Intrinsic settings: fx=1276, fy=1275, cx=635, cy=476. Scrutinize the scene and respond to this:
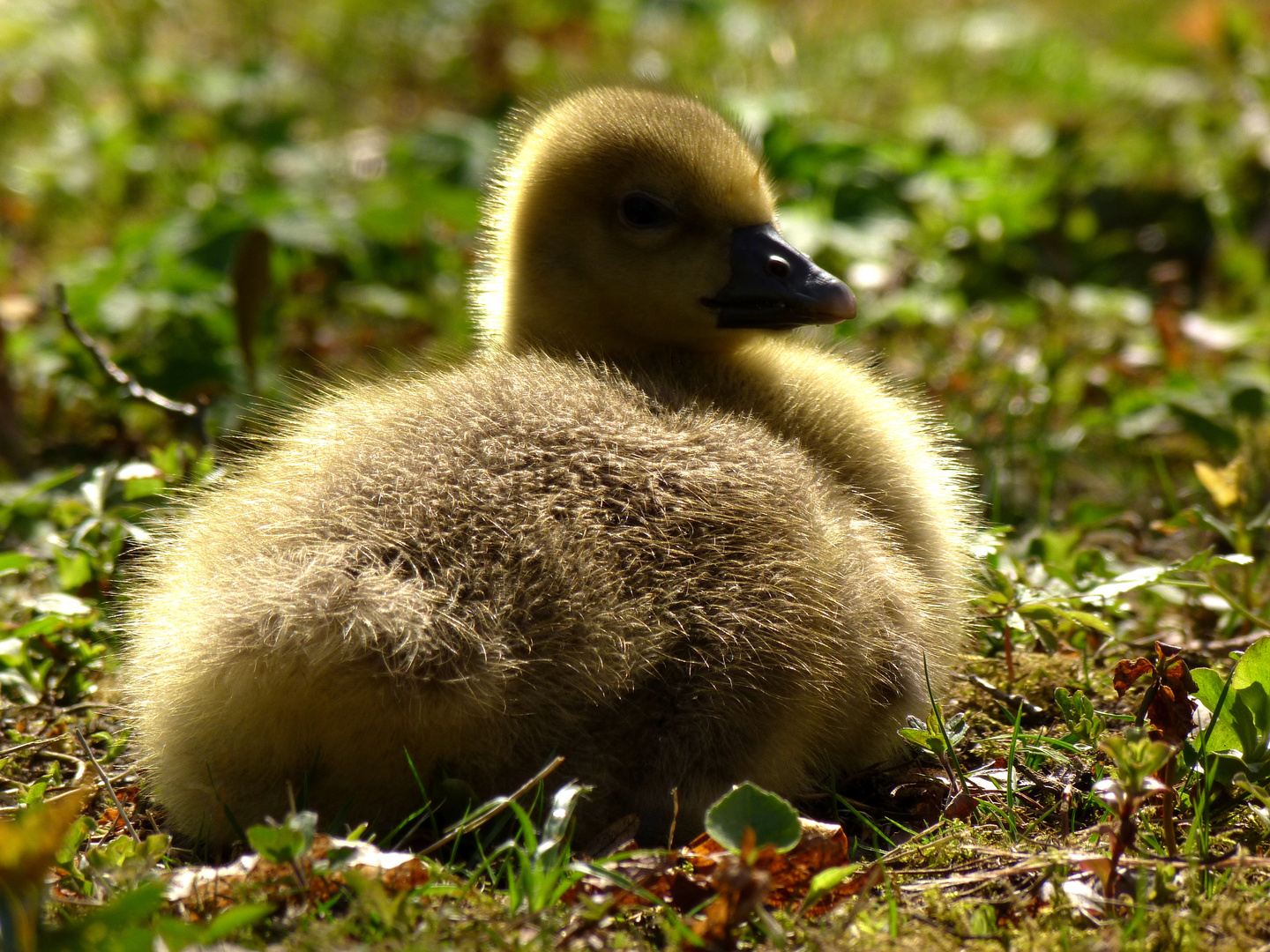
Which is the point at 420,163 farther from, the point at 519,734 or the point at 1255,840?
the point at 1255,840

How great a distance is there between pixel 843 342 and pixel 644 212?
2.42ft

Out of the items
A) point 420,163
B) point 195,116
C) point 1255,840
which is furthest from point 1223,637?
point 195,116

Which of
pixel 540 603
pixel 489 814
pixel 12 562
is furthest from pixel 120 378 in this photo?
pixel 489 814

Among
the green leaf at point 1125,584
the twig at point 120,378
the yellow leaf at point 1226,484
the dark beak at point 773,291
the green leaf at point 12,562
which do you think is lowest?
the green leaf at point 12,562

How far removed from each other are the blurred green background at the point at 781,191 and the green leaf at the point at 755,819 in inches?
53.4

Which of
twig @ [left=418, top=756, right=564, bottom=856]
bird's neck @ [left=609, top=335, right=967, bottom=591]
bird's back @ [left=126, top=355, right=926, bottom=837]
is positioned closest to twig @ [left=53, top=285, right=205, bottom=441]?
bird's back @ [left=126, top=355, right=926, bottom=837]

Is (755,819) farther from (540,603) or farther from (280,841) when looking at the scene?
(280,841)

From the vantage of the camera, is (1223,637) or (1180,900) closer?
(1180,900)

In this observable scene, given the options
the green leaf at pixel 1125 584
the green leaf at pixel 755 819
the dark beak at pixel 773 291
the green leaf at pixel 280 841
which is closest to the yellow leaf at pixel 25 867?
the green leaf at pixel 280 841

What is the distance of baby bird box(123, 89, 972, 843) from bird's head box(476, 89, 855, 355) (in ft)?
0.81

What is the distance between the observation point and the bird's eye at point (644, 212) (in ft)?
9.00

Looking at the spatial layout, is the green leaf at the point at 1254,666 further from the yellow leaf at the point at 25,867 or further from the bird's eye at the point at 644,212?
the yellow leaf at the point at 25,867

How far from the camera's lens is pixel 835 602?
6.98ft

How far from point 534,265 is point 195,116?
445 cm
